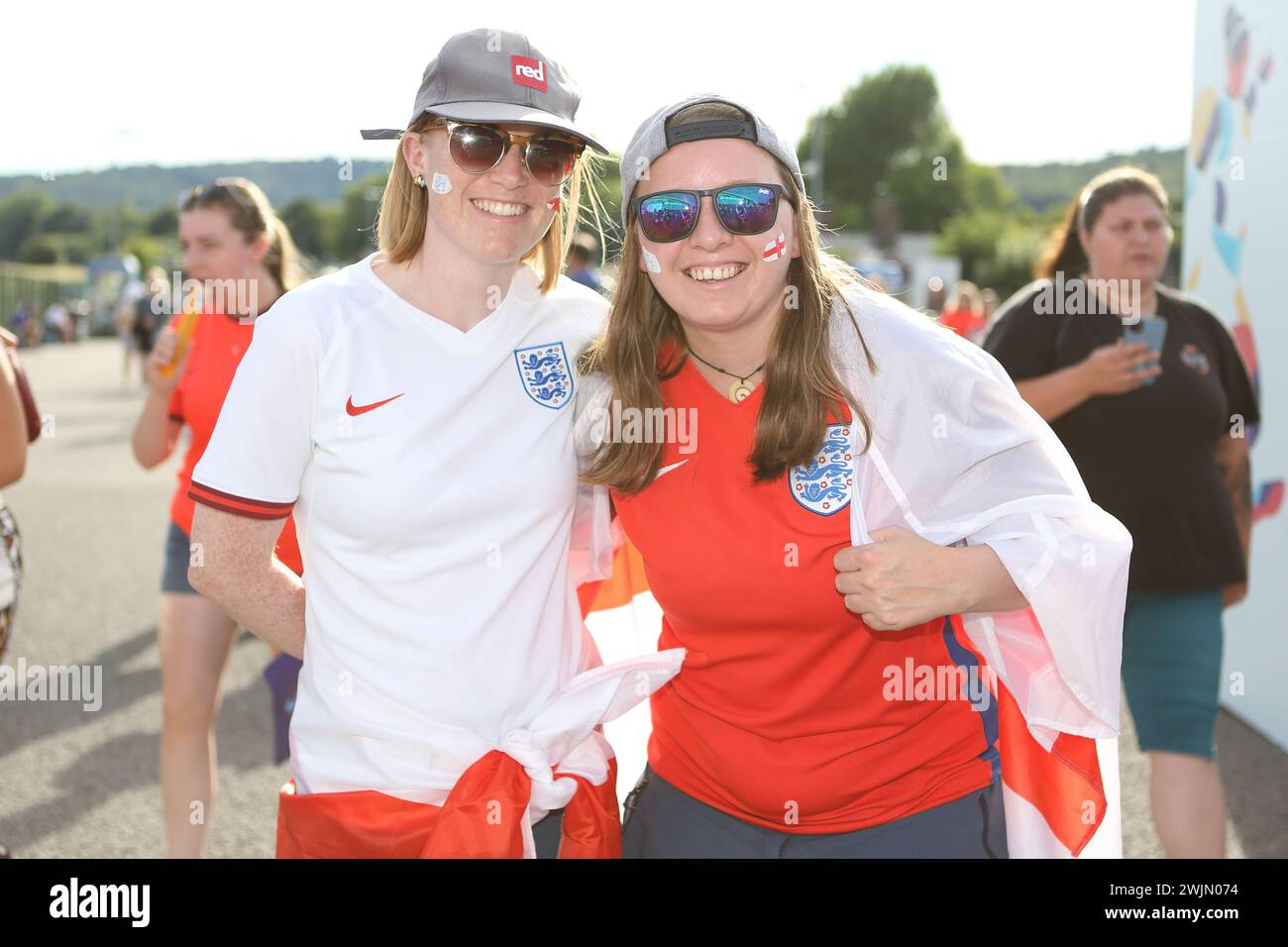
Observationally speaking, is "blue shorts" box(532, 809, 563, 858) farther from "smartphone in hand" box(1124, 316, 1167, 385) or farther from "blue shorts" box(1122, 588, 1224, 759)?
"smartphone in hand" box(1124, 316, 1167, 385)

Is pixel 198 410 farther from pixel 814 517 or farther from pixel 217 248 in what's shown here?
pixel 814 517

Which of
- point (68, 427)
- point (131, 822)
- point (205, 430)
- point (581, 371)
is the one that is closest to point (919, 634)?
point (581, 371)

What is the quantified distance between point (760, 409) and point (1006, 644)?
0.72 m

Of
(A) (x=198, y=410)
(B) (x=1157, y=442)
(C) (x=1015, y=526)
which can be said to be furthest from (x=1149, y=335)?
(A) (x=198, y=410)

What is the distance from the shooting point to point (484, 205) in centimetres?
229

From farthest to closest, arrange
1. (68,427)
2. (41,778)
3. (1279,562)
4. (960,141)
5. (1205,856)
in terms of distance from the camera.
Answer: (960,141)
(68,427)
(1279,562)
(41,778)
(1205,856)

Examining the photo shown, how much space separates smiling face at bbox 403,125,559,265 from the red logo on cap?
9 centimetres

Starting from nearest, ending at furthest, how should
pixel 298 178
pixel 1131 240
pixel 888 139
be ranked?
pixel 1131 240 < pixel 298 178 < pixel 888 139

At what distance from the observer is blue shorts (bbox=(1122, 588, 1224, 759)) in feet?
11.6

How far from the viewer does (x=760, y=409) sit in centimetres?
234

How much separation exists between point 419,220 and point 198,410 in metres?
1.91

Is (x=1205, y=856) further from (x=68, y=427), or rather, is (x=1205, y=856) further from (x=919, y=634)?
(x=68, y=427)

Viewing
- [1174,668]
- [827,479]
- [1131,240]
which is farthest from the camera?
[1131,240]

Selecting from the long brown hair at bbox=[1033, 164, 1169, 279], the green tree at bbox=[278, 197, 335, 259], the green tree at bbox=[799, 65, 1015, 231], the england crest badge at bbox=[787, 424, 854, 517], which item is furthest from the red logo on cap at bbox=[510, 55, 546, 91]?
the green tree at bbox=[278, 197, 335, 259]
